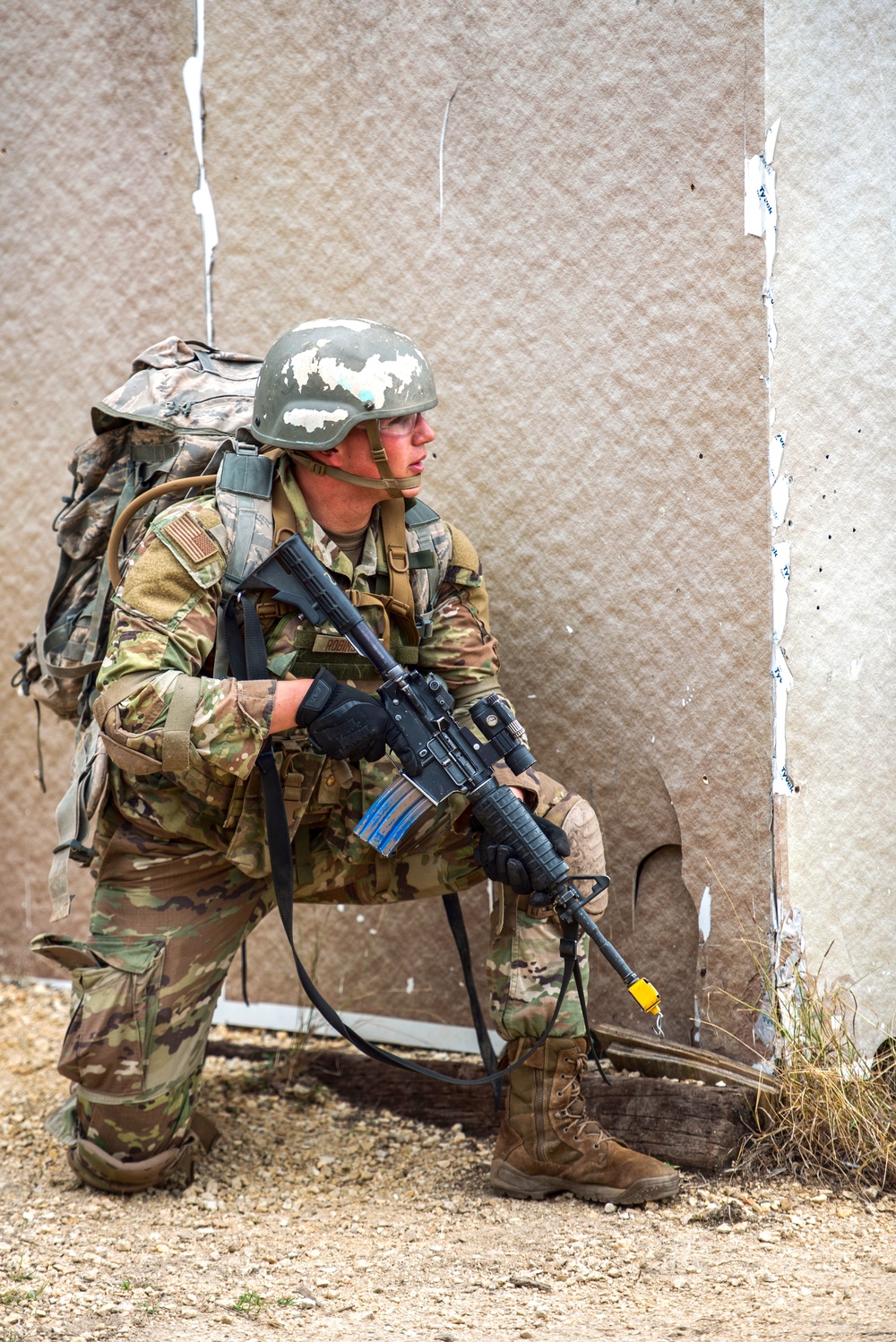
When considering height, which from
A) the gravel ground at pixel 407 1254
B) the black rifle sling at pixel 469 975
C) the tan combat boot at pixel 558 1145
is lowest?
the gravel ground at pixel 407 1254

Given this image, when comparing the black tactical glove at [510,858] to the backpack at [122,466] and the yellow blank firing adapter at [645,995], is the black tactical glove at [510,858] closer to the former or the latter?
the yellow blank firing adapter at [645,995]

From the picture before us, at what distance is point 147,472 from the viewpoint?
3271 mm

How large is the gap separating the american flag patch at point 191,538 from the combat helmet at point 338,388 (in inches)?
10.3

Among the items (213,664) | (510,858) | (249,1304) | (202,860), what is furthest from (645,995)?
(213,664)

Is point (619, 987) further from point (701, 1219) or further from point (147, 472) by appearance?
point (147, 472)

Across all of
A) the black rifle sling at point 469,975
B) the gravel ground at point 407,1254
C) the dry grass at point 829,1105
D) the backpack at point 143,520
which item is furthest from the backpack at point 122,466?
the dry grass at point 829,1105

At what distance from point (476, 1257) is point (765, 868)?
1.14m

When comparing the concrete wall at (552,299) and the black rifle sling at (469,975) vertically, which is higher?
the concrete wall at (552,299)

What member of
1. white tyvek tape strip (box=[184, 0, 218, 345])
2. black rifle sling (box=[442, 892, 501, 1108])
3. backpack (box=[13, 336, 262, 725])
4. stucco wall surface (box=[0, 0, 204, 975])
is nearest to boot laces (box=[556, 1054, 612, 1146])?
black rifle sling (box=[442, 892, 501, 1108])

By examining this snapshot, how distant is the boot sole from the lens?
9.44 feet

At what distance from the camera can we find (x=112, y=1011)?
3.06 m

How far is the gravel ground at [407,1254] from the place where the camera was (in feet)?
8.00

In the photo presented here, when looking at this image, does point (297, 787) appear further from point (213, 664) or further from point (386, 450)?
point (386, 450)

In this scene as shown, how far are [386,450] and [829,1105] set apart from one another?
177 cm
